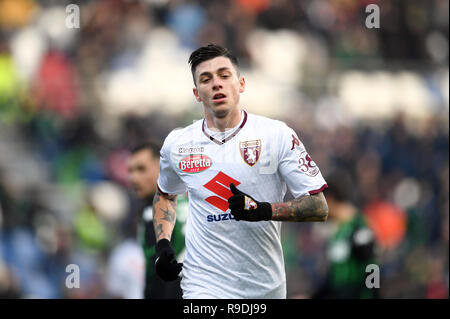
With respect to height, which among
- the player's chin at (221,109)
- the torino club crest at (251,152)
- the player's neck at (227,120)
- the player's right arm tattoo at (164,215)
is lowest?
the player's right arm tattoo at (164,215)

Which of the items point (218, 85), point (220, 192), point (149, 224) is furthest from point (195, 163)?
point (149, 224)

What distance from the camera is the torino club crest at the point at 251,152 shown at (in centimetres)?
532

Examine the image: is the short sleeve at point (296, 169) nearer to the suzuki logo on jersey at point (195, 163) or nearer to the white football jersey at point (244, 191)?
the white football jersey at point (244, 191)

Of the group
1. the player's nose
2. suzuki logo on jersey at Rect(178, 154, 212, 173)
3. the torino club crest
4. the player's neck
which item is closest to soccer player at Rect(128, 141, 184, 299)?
suzuki logo on jersey at Rect(178, 154, 212, 173)

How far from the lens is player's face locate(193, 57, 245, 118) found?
5391 mm

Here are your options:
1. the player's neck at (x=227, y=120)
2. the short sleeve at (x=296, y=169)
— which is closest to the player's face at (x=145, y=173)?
the player's neck at (x=227, y=120)

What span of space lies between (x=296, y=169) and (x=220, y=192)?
496mm

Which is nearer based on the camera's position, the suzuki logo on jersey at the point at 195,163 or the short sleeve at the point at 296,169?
the short sleeve at the point at 296,169

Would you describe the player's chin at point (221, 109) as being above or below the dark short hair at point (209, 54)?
below

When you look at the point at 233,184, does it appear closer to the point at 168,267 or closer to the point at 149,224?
the point at 168,267

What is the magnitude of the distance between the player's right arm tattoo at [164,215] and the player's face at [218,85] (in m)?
0.80

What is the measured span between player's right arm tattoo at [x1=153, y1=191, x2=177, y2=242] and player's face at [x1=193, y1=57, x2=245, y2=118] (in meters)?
0.80

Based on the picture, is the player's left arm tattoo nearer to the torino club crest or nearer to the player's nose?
the torino club crest

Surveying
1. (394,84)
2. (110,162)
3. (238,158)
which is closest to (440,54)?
→ (394,84)
